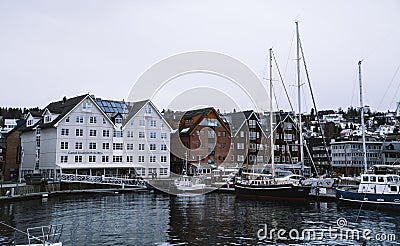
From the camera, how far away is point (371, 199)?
34.7 m

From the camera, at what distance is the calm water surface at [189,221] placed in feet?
70.4

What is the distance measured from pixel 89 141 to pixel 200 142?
21514 mm

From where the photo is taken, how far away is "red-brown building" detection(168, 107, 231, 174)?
67625 millimetres

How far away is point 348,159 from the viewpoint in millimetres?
86062

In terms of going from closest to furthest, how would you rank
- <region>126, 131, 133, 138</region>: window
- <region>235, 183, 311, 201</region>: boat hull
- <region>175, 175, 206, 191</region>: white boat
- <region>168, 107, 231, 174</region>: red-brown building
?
<region>235, 183, 311, 201</region>: boat hull, <region>175, 175, 206, 191</region>: white boat, <region>126, 131, 133, 138</region>: window, <region>168, 107, 231, 174</region>: red-brown building

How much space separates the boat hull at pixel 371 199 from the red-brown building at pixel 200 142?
32.3 metres

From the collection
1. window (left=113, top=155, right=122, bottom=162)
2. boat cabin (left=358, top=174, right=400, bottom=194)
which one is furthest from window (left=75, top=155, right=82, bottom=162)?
boat cabin (left=358, top=174, right=400, bottom=194)

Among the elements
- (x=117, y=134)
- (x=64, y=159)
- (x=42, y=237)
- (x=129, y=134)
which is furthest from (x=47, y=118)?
(x=42, y=237)

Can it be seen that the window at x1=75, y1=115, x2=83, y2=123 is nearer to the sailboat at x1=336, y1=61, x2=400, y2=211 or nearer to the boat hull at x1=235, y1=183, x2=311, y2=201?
the boat hull at x1=235, y1=183, x2=311, y2=201

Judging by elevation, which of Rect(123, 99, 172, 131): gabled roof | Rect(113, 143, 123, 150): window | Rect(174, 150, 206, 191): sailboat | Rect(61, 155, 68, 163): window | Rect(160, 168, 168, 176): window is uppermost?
Rect(123, 99, 172, 131): gabled roof

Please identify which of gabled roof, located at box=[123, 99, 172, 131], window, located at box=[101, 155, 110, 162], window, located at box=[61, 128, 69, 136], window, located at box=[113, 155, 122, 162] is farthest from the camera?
gabled roof, located at box=[123, 99, 172, 131]

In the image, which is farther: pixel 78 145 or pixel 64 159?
pixel 78 145

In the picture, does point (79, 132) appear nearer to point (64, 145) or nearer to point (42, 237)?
point (64, 145)

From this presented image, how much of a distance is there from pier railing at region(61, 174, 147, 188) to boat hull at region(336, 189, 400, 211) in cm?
2954
